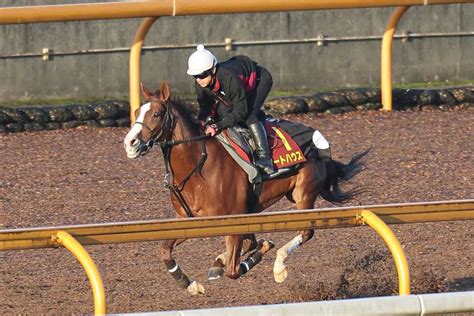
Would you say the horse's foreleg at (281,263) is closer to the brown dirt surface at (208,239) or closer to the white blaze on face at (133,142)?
the brown dirt surface at (208,239)

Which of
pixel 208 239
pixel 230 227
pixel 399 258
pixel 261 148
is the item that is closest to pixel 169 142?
pixel 261 148

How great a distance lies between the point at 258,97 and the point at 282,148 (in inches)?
14.9

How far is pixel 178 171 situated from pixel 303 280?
49.1 inches

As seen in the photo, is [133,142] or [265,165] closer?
[133,142]

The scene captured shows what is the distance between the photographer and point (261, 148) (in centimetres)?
895

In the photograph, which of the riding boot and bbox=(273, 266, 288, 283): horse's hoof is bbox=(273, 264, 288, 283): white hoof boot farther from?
the riding boot

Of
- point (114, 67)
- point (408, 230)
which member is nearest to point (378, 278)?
point (408, 230)

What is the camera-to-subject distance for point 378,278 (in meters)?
9.23

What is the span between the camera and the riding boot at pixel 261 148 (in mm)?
8938

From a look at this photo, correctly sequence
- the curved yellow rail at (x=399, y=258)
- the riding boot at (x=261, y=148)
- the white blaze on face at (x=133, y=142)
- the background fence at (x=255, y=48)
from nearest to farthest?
the curved yellow rail at (x=399, y=258) < the white blaze on face at (x=133, y=142) < the riding boot at (x=261, y=148) < the background fence at (x=255, y=48)

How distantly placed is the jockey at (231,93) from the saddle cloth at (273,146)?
0.05 meters

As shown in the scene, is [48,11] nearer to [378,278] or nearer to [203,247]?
[203,247]

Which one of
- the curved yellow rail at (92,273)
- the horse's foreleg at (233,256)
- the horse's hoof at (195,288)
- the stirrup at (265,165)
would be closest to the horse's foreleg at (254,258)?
the horse's foreleg at (233,256)

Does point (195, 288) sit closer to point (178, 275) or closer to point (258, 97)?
point (178, 275)
